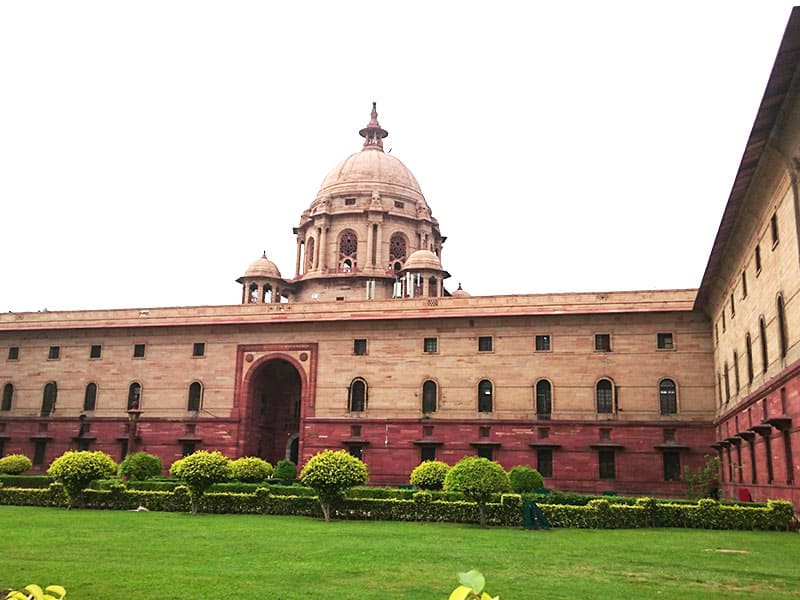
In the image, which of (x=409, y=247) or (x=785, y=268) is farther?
(x=409, y=247)

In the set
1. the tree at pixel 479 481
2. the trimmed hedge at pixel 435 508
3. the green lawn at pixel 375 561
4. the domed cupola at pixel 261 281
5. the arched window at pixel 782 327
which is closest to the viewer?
the green lawn at pixel 375 561

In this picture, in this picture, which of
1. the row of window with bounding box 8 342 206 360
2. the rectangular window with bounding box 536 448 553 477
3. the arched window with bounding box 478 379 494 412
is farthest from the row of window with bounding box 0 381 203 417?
the rectangular window with bounding box 536 448 553 477

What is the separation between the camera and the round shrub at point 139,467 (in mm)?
29656

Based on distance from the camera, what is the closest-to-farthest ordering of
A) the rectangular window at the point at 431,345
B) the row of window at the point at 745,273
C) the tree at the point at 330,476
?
the row of window at the point at 745,273
the tree at the point at 330,476
the rectangular window at the point at 431,345

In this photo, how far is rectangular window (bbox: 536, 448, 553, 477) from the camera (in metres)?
32.4

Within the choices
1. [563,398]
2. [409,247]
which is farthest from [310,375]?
[409,247]

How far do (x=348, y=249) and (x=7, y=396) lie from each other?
21622 mm

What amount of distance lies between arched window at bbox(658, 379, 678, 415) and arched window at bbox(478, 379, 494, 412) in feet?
24.1

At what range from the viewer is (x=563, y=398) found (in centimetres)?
3291

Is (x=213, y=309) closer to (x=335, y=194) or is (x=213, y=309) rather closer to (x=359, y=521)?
(x=335, y=194)

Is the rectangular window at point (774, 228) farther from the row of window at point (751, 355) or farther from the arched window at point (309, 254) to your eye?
the arched window at point (309, 254)

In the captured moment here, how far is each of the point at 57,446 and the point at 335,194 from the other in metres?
23.1

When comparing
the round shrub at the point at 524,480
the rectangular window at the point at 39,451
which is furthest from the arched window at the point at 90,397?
the round shrub at the point at 524,480

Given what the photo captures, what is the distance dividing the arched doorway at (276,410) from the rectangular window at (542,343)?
12.6m
